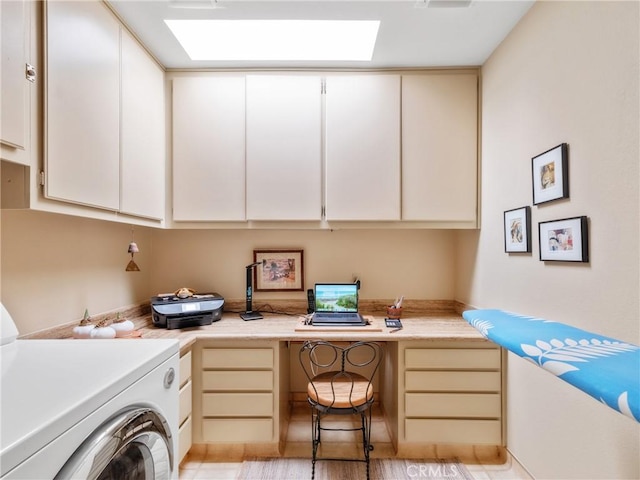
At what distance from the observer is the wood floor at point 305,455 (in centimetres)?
173

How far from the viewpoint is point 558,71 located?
1.37 meters

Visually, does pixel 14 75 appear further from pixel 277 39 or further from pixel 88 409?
pixel 277 39

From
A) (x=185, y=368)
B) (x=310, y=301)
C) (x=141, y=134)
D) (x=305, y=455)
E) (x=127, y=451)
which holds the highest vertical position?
(x=141, y=134)

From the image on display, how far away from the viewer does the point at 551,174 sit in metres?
1.41

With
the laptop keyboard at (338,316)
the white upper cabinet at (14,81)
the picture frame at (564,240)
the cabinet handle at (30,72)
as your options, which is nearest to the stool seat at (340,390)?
the laptop keyboard at (338,316)

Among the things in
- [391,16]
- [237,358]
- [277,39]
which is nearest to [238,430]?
[237,358]

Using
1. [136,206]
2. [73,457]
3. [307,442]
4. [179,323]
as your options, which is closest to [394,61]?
[136,206]

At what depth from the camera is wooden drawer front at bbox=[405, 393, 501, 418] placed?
1809 mm

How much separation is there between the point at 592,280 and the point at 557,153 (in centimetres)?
59

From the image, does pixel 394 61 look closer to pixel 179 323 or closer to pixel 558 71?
pixel 558 71

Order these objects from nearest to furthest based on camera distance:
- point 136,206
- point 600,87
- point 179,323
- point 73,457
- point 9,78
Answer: point 73,457
point 9,78
point 600,87
point 136,206
point 179,323

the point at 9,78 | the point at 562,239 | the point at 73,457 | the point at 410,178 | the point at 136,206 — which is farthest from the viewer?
the point at 410,178

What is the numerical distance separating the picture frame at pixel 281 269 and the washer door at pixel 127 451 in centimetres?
148

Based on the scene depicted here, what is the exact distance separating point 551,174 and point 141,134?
225 cm
